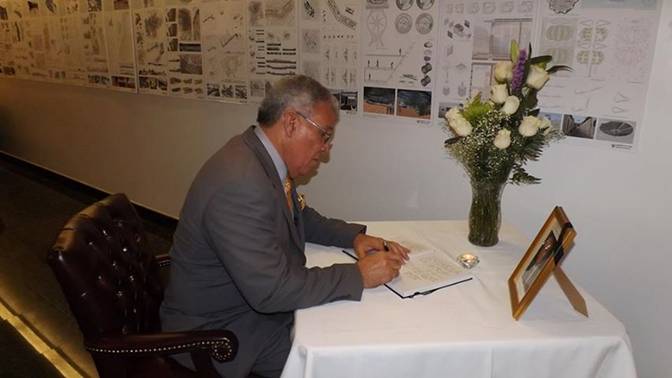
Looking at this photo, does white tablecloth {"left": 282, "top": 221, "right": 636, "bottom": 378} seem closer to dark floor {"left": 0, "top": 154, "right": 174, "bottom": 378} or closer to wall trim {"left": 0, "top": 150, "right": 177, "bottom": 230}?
dark floor {"left": 0, "top": 154, "right": 174, "bottom": 378}

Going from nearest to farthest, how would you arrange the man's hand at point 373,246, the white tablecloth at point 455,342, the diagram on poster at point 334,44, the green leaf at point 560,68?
the white tablecloth at point 455,342
the man's hand at point 373,246
the green leaf at point 560,68
the diagram on poster at point 334,44

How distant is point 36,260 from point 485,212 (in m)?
3.25

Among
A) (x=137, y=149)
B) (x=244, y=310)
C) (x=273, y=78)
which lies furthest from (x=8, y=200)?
(x=244, y=310)

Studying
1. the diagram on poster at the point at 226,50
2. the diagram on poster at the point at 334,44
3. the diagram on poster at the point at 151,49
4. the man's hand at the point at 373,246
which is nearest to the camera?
the man's hand at the point at 373,246

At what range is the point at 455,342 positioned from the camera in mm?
1194

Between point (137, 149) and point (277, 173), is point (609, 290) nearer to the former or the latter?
point (277, 173)

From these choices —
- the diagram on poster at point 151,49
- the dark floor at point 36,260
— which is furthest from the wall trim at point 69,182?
the diagram on poster at point 151,49

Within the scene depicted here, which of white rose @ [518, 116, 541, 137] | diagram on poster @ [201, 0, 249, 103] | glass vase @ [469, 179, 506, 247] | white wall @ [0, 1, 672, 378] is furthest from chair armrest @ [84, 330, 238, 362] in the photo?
diagram on poster @ [201, 0, 249, 103]

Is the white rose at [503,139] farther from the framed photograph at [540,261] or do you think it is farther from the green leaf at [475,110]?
the framed photograph at [540,261]

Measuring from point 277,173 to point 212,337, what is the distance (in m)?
0.53

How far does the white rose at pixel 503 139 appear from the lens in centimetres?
147

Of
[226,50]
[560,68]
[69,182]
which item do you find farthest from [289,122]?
[69,182]

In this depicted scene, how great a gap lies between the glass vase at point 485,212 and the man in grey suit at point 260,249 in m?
0.29

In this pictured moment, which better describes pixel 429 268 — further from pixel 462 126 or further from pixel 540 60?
pixel 540 60
